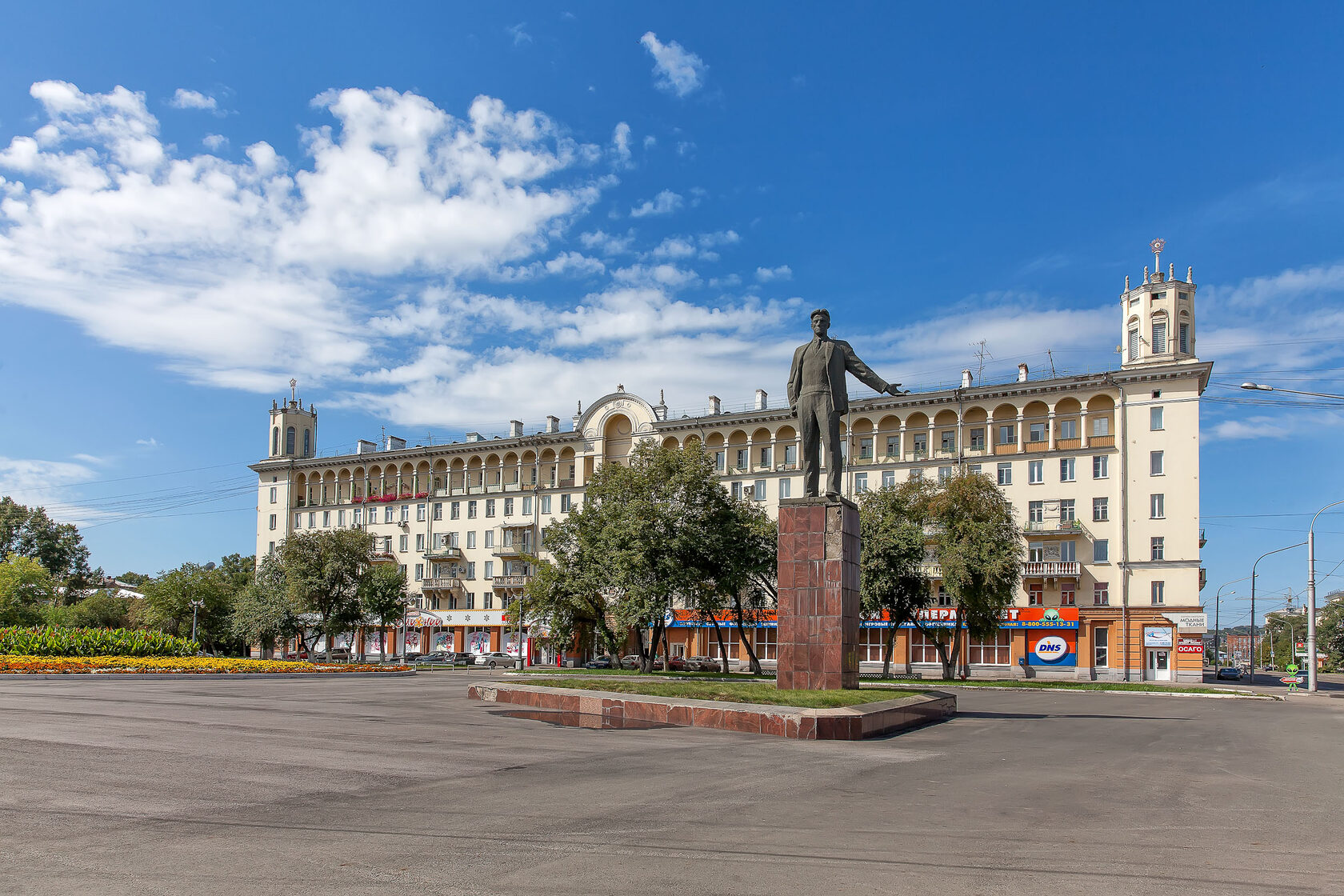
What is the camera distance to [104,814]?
7527 millimetres

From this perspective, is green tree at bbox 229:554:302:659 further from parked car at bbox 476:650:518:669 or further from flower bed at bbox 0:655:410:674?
flower bed at bbox 0:655:410:674

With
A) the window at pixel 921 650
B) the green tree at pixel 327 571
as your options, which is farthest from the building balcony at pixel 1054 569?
the green tree at pixel 327 571

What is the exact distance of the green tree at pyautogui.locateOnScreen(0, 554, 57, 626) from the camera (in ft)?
241

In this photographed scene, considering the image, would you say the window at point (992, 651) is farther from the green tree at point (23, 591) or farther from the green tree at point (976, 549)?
the green tree at point (23, 591)

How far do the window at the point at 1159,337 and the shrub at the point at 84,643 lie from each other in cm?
5859

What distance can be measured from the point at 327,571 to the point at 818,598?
45957 millimetres

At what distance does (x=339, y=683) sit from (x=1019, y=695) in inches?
998

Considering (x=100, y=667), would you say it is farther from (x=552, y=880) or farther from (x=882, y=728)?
(x=552, y=880)

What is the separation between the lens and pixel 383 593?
211ft

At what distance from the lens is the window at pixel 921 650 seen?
218 ft

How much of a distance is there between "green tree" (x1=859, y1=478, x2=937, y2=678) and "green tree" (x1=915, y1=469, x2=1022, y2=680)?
1097 mm

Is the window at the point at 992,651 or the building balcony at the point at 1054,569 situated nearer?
the building balcony at the point at 1054,569

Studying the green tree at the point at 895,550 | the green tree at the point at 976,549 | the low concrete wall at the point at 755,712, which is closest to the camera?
the low concrete wall at the point at 755,712

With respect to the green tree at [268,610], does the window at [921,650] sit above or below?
below
